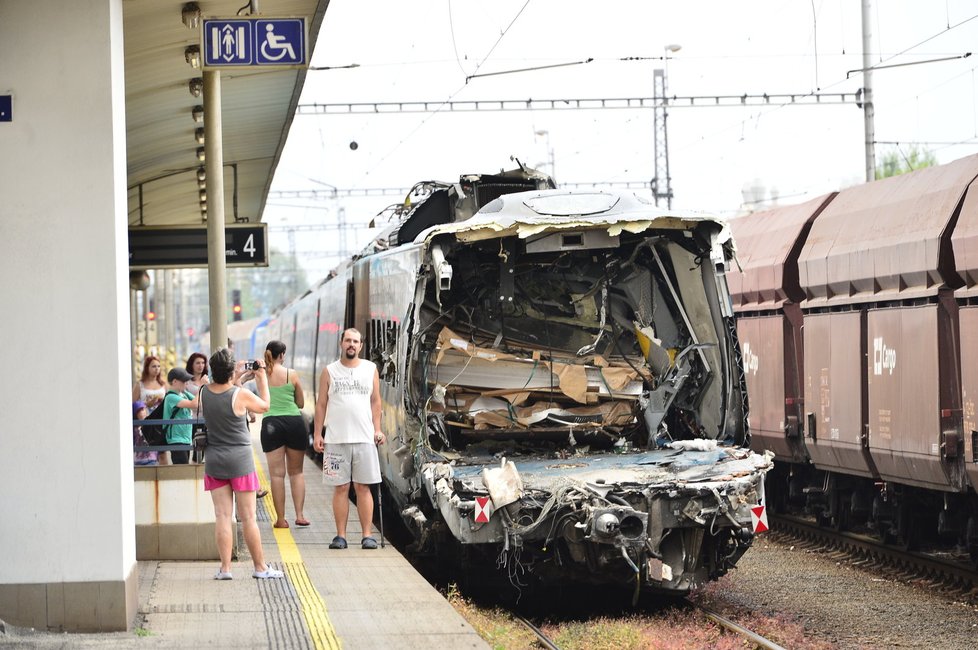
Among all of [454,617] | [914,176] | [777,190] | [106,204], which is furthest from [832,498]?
[777,190]

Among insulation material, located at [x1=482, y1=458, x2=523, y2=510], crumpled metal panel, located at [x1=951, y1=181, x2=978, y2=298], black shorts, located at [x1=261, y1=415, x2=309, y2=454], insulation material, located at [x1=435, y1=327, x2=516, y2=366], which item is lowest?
insulation material, located at [x1=482, y1=458, x2=523, y2=510]

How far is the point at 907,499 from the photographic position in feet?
43.8

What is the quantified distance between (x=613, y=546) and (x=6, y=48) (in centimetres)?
524

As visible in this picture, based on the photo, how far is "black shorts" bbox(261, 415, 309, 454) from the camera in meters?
11.9

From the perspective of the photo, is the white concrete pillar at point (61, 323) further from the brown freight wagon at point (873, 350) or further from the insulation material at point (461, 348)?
the brown freight wagon at point (873, 350)

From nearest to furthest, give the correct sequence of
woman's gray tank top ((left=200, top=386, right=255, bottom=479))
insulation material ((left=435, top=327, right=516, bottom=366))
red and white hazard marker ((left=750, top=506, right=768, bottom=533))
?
woman's gray tank top ((left=200, top=386, right=255, bottom=479)), red and white hazard marker ((left=750, top=506, right=768, bottom=533)), insulation material ((left=435, top=327, right=516, bottom=366))

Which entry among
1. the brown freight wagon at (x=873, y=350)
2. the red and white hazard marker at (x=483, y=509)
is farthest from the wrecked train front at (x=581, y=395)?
the brown freight wagon at (x=873, y=350)

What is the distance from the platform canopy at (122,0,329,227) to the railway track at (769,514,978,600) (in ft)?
24.8

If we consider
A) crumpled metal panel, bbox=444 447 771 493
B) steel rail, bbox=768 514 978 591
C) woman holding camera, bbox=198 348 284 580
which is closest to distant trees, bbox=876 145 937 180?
steel rail, bbox=768 514 978 591

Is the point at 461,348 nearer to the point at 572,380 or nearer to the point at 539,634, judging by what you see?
the point at 572,380

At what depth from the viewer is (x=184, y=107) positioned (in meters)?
14.7

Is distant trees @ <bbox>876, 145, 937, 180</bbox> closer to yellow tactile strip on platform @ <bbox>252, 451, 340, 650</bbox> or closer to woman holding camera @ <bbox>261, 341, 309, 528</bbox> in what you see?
woman holding camera @ <bbox>261, 341, 309, 528</bbox>

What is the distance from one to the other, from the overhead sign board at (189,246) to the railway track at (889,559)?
7.13m

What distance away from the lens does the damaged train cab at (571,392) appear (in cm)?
963
